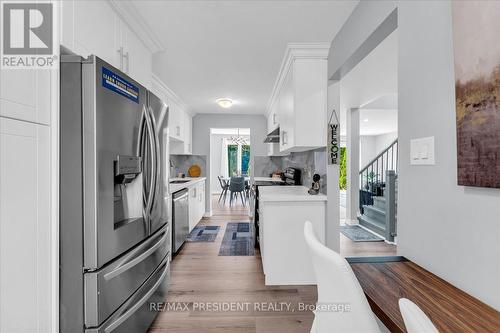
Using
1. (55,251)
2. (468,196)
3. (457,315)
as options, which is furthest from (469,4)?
(55,251)

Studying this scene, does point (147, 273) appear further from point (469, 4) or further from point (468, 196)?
point (469, 4)

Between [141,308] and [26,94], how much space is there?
1.37 metres

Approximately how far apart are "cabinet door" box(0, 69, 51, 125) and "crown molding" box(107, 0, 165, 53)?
98cm

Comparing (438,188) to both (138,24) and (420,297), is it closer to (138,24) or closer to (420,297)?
(420,297)

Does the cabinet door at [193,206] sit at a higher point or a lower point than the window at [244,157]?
lower

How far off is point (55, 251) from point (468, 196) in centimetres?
171

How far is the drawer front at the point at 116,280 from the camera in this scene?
1.19 m

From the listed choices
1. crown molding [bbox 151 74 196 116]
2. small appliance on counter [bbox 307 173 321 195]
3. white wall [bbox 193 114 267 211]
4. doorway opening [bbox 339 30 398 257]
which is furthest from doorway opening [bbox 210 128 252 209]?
small appliance on counter [bbox 307 173 321 195]

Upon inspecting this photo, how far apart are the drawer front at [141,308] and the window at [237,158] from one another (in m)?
8.10

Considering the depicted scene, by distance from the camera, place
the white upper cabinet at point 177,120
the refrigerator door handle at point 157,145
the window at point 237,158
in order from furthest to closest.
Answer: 1. the window at point 237,158
2. the white upper cabinet at point 177,120
3. the refrigerator door handle at point 157,145

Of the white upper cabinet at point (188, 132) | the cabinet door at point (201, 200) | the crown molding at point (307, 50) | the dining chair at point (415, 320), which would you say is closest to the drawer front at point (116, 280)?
the dining chair at point (415, 320)

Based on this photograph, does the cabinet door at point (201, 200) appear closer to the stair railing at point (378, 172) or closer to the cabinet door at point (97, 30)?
the cabinet door at point (97, 30)

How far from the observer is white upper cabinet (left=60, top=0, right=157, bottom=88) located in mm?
1312

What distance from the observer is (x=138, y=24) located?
1972mm
